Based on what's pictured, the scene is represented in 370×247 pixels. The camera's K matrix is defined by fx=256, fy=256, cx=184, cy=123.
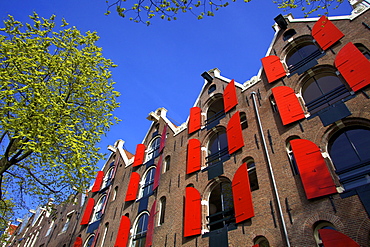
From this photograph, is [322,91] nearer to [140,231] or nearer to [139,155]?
[140,231]

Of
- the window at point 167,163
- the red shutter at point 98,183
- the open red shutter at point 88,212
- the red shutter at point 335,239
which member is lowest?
the red shutter at point 335,239

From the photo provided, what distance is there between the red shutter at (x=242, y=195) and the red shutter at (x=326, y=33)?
716 centimetres

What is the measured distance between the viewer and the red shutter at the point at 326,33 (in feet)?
40.2

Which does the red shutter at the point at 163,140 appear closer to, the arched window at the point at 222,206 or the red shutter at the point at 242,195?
the arched window at the point at 222,206

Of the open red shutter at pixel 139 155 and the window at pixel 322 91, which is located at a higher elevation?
the open red shutter at pixel 139 155

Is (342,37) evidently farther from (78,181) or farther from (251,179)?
(78,181)

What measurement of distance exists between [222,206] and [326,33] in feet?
33.0

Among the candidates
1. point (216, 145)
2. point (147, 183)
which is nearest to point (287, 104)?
point (216, 145)

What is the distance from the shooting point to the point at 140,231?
55.6 ft

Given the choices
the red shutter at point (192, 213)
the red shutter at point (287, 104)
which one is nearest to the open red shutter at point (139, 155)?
the red shutter at point (192, 213)

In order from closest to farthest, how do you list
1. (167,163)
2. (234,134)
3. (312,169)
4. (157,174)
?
(312,169)
(234,134)
(157,174)
(167,163)

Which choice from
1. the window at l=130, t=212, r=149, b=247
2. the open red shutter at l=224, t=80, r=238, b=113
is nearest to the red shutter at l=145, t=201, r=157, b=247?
the window at l=130, t=212, r=149, b=247

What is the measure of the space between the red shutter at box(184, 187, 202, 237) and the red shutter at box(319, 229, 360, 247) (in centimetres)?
605

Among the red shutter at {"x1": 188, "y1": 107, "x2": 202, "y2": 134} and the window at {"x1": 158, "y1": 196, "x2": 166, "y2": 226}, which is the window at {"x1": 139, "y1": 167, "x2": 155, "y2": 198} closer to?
the window at {"x1": 158, "y1": 196, "x2": 166, "y2": 226}
